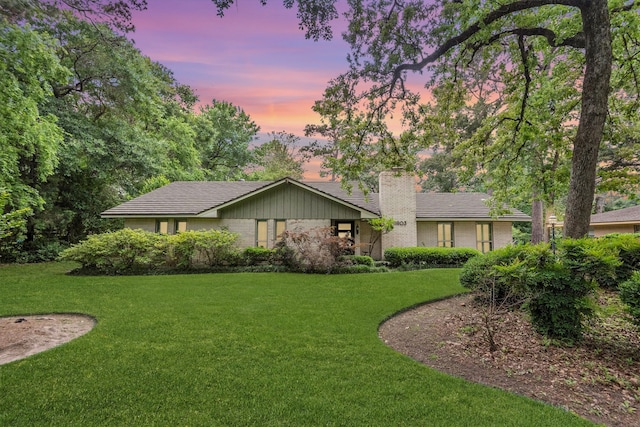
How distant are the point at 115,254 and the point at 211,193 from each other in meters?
7.17

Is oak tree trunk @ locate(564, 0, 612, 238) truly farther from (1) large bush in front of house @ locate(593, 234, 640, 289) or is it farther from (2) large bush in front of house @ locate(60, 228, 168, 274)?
(2) large bush in front of house @ locate(60, 228, 168, 274)

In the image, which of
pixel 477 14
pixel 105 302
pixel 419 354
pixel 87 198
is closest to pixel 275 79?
pixel 477 14

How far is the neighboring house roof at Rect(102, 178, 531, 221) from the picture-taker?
16531 mm

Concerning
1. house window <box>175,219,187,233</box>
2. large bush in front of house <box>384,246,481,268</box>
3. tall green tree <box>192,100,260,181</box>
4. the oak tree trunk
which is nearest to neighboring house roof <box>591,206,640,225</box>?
large bush in front of house <box>384,246,481,268</box>

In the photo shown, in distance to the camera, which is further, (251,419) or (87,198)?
(87,198)

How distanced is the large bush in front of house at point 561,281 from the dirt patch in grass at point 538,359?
0.35 metres

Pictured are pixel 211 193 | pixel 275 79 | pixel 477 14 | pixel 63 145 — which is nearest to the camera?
pixel 477 14

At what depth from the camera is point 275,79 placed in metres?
12.5

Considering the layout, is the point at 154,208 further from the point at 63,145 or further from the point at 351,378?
the point at 351,378

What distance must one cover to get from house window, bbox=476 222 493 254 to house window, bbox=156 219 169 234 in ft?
56.6

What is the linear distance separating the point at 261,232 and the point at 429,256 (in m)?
8.57

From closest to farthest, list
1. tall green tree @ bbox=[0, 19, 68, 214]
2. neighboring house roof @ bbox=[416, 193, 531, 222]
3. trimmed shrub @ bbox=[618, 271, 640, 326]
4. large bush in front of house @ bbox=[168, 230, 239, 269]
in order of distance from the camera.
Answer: trimmed shrub @ bbox=[618, 271, 640, 326]
tall green tree @ bbox=[0, 19, 68, 214]
large bush in front of house @ bbox=[168, 230, 239, 269]
neighboring house roof @ bbox=[416, 193, 531, 222]

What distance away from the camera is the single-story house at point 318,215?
16594 mm

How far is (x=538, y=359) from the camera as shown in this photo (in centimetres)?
491
